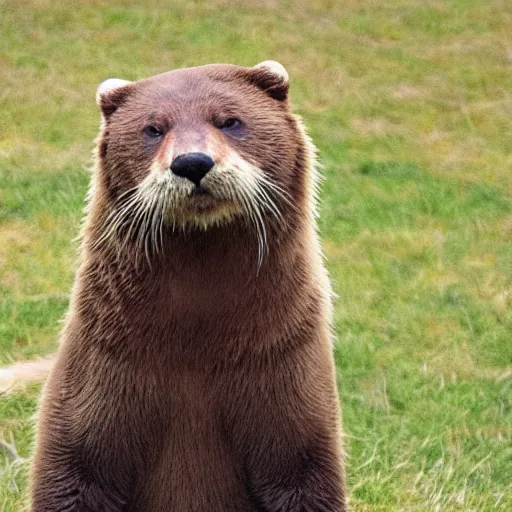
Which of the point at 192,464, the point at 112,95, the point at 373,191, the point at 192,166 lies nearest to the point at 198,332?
the point at 192,464

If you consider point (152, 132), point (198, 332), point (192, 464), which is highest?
point (152, 132)

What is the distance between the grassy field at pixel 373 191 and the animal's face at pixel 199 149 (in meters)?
1.93

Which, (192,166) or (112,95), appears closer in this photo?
(192,166)

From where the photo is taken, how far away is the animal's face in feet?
10.1

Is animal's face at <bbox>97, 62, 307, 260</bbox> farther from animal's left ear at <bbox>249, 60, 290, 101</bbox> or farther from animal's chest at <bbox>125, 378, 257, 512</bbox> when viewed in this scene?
animal's chest at <bbox>125, 378, 257, 512</bbox>

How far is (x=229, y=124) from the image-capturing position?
332 centimetres

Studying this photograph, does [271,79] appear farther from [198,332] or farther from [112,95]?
[198,332]

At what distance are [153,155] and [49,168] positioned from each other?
7.62m

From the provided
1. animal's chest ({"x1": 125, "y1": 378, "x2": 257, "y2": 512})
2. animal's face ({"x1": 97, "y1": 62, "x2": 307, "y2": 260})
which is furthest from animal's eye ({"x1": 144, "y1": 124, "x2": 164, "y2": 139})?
→ animal's chest ({"x1": 125, "y1": 378, "x2": 257, "y2": 512})

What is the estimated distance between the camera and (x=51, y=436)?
11.7ft

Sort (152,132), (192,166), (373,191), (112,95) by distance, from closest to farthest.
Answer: (192,166) → (152,132) → (112,95) → (373,191)

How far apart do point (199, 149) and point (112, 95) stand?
578mm

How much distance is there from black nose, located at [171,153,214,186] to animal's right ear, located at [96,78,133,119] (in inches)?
22.0

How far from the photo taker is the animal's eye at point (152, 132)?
130 inches
